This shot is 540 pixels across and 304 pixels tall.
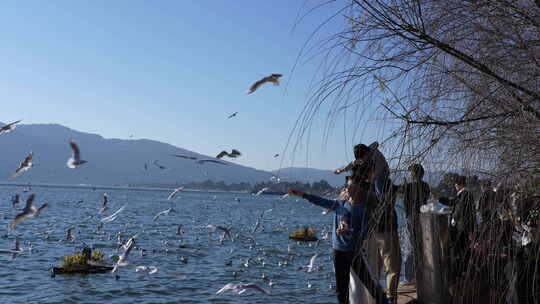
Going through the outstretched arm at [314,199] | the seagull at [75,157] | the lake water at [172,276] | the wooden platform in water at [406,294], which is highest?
the seagull at [75,157]

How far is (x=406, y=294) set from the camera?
6.60 meters

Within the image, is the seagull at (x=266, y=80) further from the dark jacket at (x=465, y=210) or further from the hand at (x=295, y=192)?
the dark jacket at (x=465, y=210)

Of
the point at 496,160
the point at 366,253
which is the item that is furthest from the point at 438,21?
the point at 366,253

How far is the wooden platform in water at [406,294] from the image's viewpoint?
20.0ft

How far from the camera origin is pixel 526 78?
9.18 ft

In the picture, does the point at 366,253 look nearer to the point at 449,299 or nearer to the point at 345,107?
the point at 345,107

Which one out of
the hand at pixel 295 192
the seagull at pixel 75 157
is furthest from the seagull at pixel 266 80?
the seagull at pixel 75 157

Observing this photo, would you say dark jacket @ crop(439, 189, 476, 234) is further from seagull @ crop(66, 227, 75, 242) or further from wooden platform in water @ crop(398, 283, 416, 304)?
seagull @ crop(66, 227, 75, 242)

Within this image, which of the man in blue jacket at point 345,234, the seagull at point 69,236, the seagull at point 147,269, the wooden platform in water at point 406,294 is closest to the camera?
the man in blue jacket at point 345,234

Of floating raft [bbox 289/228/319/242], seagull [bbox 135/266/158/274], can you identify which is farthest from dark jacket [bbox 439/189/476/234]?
floating raft [bbox 289/228/319/242]

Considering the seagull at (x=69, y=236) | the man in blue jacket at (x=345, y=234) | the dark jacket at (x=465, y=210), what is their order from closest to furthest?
the dark jacket at (x=465, y=210), the man in blue jacket at (x=345, y=234), the seagull at (x=69, y=236)

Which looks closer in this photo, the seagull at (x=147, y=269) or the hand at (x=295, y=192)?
the hand at (x=295, y=192)

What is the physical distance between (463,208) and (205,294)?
14723mm

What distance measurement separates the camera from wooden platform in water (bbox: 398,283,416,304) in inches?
240
